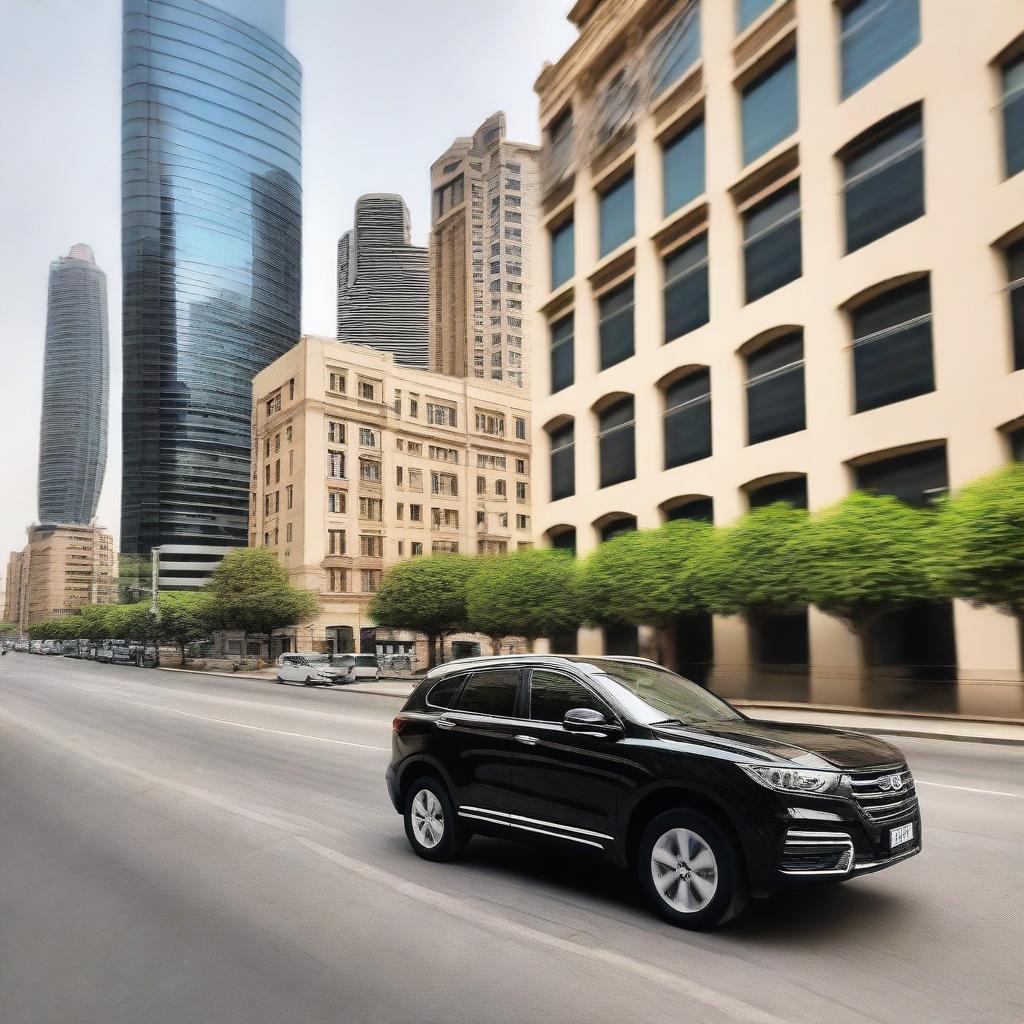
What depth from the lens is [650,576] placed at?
27328 millimetres

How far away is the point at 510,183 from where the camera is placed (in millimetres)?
133500

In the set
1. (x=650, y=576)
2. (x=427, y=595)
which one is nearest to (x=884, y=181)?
(x=650, y=576)

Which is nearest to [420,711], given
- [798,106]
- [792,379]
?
[792,379]

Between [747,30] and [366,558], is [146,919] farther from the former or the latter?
[366,558]

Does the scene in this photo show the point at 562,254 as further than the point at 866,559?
Yes

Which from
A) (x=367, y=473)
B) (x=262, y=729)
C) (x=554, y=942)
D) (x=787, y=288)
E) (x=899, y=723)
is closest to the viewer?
(x=554, y=942)

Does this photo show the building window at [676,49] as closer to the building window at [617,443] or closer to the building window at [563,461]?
the building window at [617,443]

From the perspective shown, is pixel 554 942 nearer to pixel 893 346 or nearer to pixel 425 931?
pixel 425 931

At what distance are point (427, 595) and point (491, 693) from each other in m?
38.9

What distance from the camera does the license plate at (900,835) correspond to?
16.4ft

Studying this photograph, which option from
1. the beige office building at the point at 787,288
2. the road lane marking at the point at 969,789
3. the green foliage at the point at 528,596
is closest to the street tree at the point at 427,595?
the beige office building at the point at 787,288

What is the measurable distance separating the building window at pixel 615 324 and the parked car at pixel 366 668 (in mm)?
18929

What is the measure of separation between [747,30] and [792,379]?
1270 cm

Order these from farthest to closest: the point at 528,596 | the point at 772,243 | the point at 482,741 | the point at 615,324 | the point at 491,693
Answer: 1. the point at 615,324
2. the point at 528,596
3. the point at 772,243
4. the point at 491,693
5. the point at 482,741
